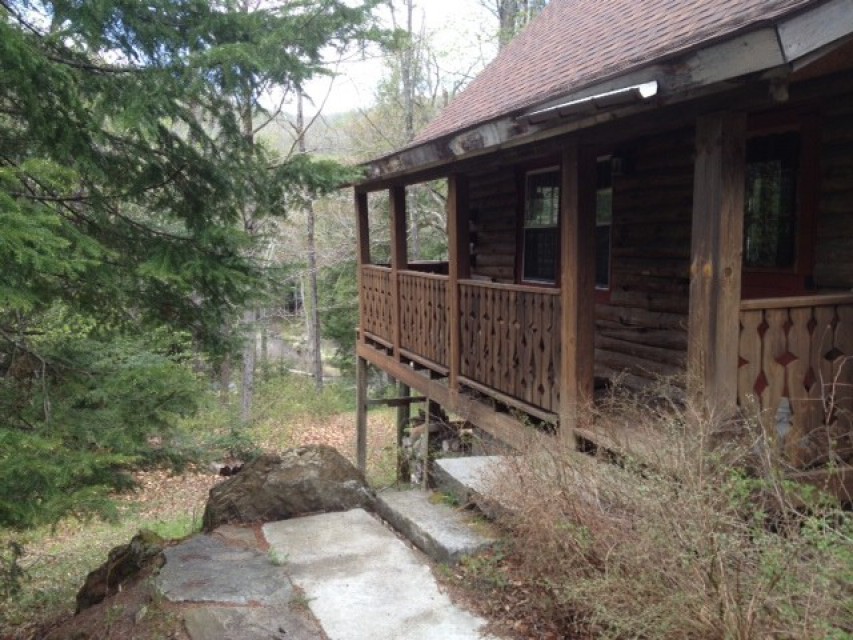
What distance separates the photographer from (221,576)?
4328 mm

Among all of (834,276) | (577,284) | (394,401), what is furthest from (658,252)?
(394,401)

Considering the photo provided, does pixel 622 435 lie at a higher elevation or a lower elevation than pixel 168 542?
higher

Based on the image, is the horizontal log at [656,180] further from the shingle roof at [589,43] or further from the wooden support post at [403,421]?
the wooden support post at [403,421]

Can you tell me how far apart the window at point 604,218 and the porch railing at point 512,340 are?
1928mm

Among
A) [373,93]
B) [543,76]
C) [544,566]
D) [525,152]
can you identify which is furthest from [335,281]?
[544,566]

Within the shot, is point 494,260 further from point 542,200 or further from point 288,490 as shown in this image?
point 288,490

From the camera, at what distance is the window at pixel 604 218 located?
8.14m

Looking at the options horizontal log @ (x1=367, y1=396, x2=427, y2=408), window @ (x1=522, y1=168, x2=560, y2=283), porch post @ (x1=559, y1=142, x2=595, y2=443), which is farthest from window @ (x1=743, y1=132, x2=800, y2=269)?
horizontal log @ (x1=367, y1=396, x2=427, y2=408)

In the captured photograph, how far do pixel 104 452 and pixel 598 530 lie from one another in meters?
3.36

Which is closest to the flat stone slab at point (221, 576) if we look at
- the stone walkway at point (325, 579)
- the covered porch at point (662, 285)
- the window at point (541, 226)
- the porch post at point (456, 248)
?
the stone walkway at point (325, 579)

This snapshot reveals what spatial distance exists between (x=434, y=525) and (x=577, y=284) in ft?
6.75

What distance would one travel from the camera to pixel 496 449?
541cm

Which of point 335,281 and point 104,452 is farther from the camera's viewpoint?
point 335,281

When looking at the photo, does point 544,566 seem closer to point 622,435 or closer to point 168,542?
point 622,435
